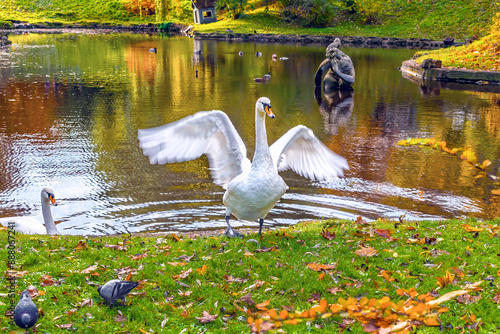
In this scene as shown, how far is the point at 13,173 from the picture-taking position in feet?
46.8

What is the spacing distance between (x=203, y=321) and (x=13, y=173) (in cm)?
1091

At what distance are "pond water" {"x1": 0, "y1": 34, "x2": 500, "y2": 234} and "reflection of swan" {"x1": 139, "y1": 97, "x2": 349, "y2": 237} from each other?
8.15 ft

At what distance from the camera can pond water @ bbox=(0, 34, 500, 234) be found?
473 inches

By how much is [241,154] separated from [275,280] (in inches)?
110

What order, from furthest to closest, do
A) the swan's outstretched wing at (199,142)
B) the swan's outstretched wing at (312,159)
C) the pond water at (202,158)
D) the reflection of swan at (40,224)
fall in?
the pond water at (202,158)
the reflection of swan at (40,224)
the swan's outstretched wing at (312,159)
the swan's outstretched wing at (199,142)

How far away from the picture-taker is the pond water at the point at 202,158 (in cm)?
1201

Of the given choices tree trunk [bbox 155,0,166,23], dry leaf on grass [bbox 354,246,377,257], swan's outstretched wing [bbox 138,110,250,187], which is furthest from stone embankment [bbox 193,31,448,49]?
dry leaf on grass [bbox 354,246,377,257]

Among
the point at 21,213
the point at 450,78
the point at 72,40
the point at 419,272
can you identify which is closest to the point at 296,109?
the point at 450,78

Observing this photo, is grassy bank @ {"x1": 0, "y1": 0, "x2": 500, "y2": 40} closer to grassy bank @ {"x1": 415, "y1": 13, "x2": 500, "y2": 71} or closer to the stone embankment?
the stone embankment

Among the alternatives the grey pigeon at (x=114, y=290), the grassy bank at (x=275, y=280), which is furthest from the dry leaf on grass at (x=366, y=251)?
the grey pigeon at (x=114, y=290)

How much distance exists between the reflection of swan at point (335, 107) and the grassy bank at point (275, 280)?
13.1 meters

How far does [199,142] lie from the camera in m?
8.66

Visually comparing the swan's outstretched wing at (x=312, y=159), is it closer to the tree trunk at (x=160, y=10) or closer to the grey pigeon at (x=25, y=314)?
the grey pigeon at (x=25, y=314)

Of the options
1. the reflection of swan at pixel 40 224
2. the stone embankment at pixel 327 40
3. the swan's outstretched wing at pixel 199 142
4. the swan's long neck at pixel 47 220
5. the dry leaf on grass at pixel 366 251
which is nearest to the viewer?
the dry leaf on grass at pixel 366 251
